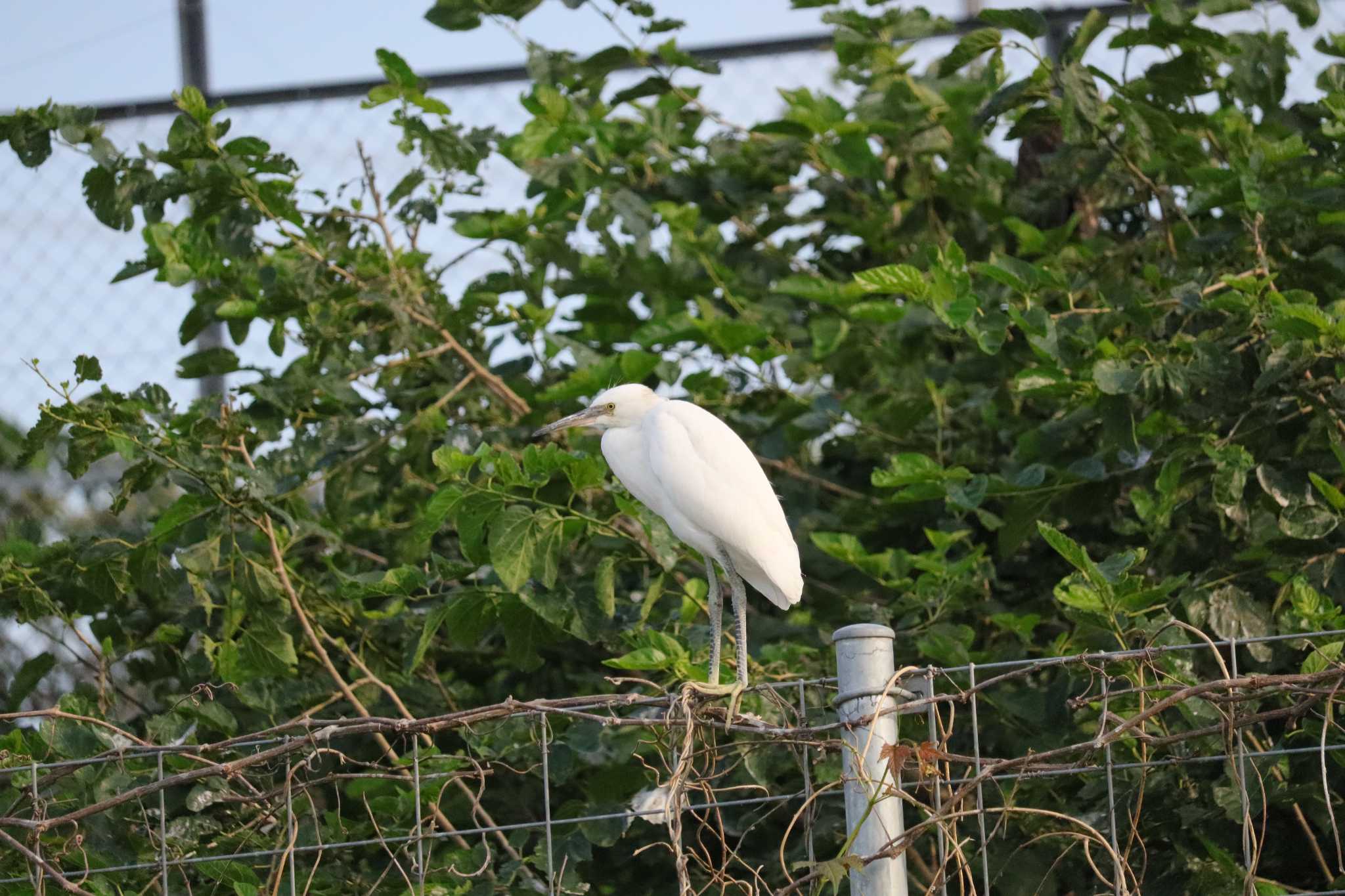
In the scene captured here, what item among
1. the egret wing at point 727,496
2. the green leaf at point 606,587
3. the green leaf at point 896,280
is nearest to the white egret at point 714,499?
the egret wing at point 727,496

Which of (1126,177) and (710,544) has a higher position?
(1126,177)

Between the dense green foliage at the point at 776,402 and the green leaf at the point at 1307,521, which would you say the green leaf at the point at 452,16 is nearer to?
the dense green foliage at the point at 776,402

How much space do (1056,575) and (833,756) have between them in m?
0.94

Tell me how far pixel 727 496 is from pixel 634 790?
67 cm

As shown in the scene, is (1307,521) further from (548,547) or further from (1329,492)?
(548,547)

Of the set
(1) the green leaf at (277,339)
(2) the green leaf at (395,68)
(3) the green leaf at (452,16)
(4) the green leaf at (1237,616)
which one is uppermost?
(3) the green leaf at (452,16)

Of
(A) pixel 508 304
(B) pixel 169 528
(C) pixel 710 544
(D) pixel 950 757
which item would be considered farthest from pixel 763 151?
(D) pixel 950 757

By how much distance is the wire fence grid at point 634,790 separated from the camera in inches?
78.8

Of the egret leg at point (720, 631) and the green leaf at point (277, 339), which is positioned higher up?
the green leaf at point (277, 339)

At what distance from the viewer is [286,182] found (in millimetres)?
3264

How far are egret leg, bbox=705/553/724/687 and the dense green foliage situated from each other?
7 centimetres

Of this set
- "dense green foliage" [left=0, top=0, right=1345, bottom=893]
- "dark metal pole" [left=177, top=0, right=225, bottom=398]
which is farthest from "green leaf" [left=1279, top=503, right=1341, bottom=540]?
"dark metal pole" [left=177, top=0, right=225, bottom=398]

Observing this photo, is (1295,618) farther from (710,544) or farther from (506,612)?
(506,612)

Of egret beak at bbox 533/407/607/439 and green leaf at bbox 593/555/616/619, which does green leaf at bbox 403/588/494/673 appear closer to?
green leaf at bbox 593/555/616/619
